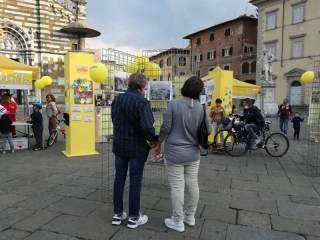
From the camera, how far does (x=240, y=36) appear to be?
1656 inches

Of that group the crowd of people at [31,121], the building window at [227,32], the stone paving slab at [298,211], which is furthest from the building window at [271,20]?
the stone paving slab at [298,211]

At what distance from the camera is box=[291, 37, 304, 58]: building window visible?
31438mm

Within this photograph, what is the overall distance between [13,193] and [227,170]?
4.24 metres

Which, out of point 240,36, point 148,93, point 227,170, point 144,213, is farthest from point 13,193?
point 240,36

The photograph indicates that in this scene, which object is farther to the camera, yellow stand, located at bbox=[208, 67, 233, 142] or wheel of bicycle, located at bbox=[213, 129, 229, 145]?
yellow stand, located at bbox=[208, 67, 233, 142]

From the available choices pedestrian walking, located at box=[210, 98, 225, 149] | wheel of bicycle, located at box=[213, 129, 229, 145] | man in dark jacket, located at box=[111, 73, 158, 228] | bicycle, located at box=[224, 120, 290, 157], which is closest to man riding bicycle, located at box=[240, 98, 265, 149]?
bicycle, located at box=[224, 120, 290, 157]

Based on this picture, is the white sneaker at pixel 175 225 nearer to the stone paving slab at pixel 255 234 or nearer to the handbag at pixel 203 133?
the stone paving slab at pixel 255 234

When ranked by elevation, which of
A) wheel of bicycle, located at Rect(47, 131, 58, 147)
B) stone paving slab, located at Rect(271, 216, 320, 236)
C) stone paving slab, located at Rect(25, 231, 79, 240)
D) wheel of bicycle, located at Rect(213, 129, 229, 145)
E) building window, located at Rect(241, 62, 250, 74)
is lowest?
stone paving slab, located at Rect(271, 216, 320, 236)

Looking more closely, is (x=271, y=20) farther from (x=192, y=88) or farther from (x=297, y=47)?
(x=192, y=88)

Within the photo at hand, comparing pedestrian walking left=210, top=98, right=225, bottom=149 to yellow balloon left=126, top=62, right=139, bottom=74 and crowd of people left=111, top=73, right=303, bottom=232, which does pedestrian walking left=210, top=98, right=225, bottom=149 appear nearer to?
yellow balloon left=126, top=62, right=139, bottom=74

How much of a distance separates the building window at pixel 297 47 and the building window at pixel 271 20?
3.34 metres

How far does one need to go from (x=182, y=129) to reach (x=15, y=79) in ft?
22.9

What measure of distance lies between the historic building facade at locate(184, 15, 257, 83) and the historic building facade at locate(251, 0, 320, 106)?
545 cm

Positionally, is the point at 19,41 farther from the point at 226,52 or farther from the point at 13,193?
the point at 226,52
